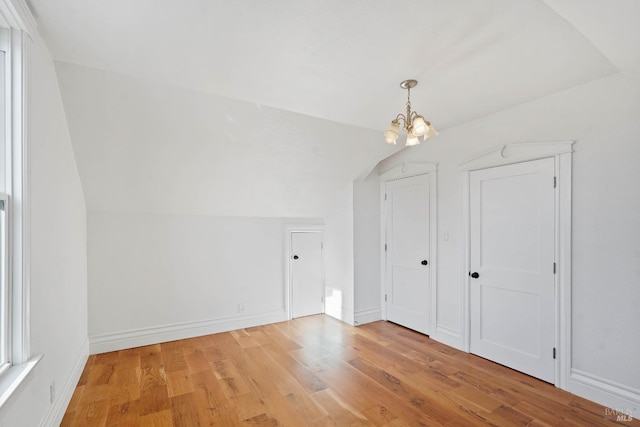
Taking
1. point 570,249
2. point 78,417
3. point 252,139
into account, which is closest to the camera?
point 78,417

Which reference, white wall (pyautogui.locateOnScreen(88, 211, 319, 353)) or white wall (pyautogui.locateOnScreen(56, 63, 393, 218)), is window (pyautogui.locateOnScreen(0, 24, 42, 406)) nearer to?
white wall (pyautogui.locateOnScreen(56, 63, 393, 218))

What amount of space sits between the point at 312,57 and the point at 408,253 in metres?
2.81

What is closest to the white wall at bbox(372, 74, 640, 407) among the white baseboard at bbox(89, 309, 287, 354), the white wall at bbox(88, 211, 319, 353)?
the white wall at bbox(88, 211, 319, 353)

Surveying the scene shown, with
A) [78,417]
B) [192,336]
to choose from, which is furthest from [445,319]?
[78,417]

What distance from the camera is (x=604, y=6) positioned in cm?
145

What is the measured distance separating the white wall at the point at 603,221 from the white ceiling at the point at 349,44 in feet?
0.65

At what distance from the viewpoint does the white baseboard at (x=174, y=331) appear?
336cm

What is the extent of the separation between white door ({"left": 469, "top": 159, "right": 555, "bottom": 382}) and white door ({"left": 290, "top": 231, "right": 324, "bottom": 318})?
7.11 feet

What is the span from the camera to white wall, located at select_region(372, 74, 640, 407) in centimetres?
225

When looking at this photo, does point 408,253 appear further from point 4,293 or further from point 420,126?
point 4,293

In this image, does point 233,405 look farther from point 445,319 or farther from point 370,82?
point 370,82

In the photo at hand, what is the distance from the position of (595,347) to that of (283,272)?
3376mm

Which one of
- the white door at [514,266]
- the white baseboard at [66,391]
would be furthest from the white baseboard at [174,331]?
the white door at [514,266]

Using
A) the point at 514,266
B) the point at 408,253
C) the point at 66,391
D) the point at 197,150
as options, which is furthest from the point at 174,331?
the point at 514,266
